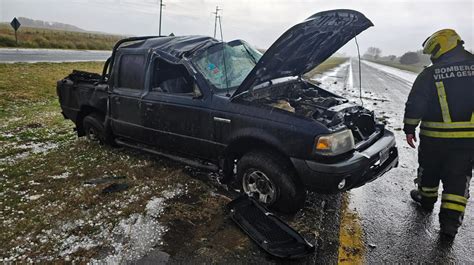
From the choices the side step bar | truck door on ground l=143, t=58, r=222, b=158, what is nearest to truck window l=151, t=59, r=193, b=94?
truck door on ground l=143, t=58, r=222, b=158

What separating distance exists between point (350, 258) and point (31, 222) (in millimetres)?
2981

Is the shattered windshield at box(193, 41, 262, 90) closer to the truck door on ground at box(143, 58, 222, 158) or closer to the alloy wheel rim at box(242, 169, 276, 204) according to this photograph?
the truck door on ground at box(143, 58, 222, 158)


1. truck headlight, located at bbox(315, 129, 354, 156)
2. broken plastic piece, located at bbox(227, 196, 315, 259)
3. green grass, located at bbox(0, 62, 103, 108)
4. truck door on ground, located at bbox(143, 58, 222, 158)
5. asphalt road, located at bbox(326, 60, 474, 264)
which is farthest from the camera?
green grass, located at bbox(0, 62, 103, 108)

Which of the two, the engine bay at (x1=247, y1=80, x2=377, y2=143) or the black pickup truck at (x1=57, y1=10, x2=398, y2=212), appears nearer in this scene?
the black pickup truck at (x1=57, y1=10, x2=398, y2=212)

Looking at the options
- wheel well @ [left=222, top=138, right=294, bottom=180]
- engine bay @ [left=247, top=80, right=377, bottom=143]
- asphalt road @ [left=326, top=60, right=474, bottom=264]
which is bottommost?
asphalt road @ [left=326, top=60, right=474, bottom=264]

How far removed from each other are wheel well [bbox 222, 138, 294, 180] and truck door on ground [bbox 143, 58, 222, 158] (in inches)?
9.0

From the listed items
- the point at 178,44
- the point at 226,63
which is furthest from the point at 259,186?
the point at 178,44

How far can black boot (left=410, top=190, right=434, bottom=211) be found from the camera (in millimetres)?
3502

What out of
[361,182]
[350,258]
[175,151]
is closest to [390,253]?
[350,258]

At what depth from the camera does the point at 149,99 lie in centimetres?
422

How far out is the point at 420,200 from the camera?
11.8ft

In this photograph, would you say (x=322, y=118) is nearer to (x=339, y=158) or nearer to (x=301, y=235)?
(x=339, y=158)

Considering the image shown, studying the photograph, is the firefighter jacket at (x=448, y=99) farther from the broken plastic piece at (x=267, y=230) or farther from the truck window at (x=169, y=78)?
the truck window at (x=169, y=78)

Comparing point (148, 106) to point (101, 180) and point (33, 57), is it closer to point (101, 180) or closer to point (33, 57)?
point (101, 180)
